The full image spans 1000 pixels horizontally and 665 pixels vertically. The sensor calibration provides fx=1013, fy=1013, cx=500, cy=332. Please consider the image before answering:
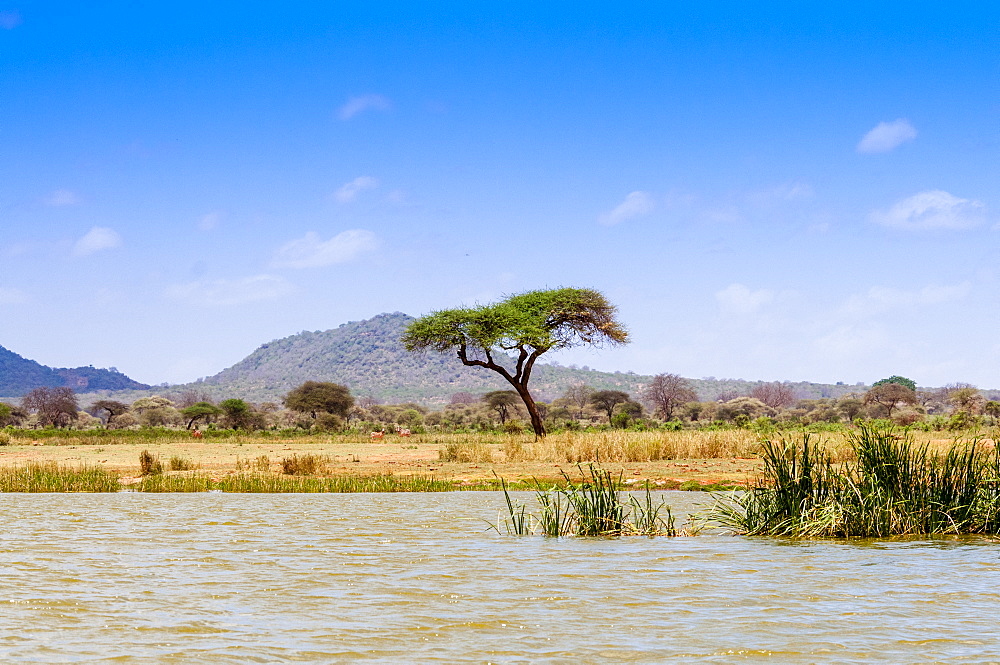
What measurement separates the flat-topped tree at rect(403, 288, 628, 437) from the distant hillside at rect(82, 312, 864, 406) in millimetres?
103419

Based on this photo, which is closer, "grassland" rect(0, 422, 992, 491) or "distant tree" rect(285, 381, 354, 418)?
"grassland" rect(0, 422, 992, 491)

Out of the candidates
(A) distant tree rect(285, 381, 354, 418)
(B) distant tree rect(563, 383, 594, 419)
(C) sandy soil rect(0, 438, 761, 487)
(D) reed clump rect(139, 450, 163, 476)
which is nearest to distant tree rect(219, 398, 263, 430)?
(A) distant tree rect(285, 381, 354, 418)

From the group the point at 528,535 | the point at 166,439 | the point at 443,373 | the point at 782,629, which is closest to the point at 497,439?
the point at 166,439

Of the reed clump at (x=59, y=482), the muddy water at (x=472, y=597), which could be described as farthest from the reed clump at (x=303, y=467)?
the muddy water at (x=472, y=597)

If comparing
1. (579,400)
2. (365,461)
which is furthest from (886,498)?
(579,400)

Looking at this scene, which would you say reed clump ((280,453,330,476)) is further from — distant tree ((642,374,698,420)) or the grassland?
distant tree ((642,374,698,420))

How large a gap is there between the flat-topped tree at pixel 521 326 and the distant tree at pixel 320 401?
23.9m

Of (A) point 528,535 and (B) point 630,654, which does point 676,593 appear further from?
(A) point 528,535

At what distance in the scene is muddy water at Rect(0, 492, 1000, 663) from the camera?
7.30 meters

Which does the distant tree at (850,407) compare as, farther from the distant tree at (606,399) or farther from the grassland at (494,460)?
the grassland at (494,460)

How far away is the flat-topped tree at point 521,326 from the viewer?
48469 millimetres

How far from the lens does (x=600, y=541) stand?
44.7 feet

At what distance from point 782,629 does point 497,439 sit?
36.6 m

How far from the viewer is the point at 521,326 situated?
4809 cm
